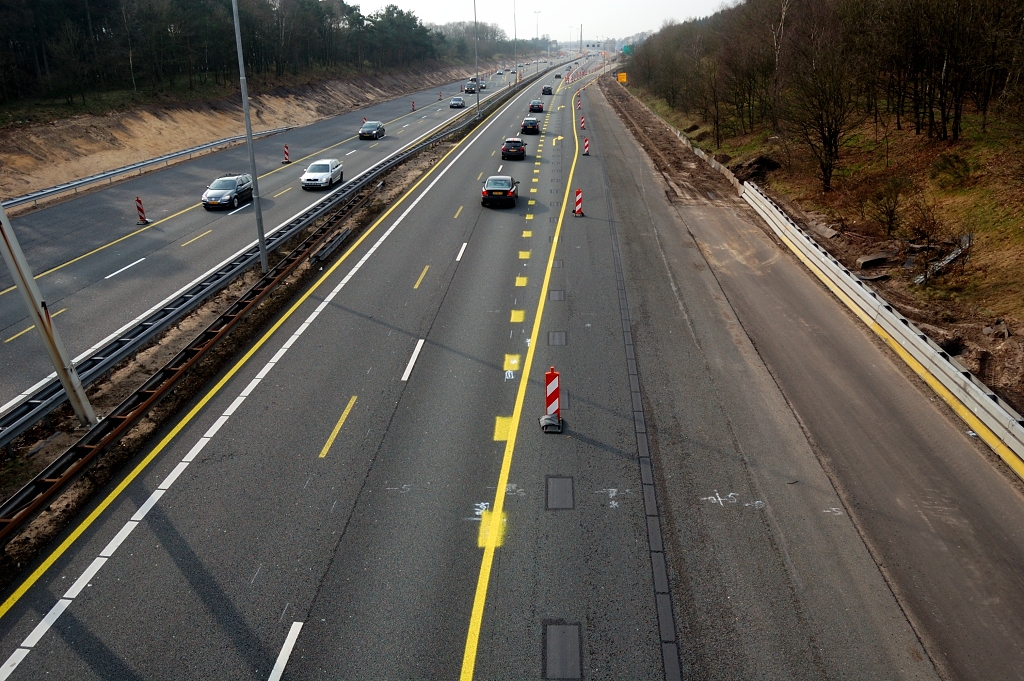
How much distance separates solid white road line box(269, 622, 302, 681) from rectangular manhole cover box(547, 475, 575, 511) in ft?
14.2

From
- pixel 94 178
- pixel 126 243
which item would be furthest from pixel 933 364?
pixel 94 178

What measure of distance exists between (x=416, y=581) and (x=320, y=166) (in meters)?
30.5

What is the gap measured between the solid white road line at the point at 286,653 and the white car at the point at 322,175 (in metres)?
29.3

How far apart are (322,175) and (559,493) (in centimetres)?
2813

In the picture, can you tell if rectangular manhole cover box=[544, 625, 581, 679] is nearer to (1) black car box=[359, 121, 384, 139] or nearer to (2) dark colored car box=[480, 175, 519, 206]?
(2) dark colored car box=[480, 175, 519, 206]

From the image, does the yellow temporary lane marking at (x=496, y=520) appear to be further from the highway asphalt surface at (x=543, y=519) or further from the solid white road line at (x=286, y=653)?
the solid white road line at (x=286, y=653)

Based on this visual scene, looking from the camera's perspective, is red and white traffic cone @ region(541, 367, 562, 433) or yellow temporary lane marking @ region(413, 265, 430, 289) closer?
red and white traffic cone @ region(541, 367, 562, 433)

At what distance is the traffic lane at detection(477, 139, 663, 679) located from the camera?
8.34 m

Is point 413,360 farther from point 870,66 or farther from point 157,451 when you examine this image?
point 870,66

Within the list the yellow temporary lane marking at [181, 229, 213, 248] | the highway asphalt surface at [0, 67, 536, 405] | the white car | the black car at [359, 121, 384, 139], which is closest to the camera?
the highway asphalt surface at [0, 67, 536, 405]

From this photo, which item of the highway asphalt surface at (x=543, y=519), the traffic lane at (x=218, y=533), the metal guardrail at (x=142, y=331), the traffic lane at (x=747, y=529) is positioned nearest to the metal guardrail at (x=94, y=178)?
the metal guardrail at (x=142, y=331)

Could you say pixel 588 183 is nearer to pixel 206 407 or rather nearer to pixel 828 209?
pixel 828 209

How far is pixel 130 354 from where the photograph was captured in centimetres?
1541

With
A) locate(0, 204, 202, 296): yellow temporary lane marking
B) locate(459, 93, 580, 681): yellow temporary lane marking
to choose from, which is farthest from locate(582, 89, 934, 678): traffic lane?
locate(0, 204, 202, 296): yellow temporary lane marking
